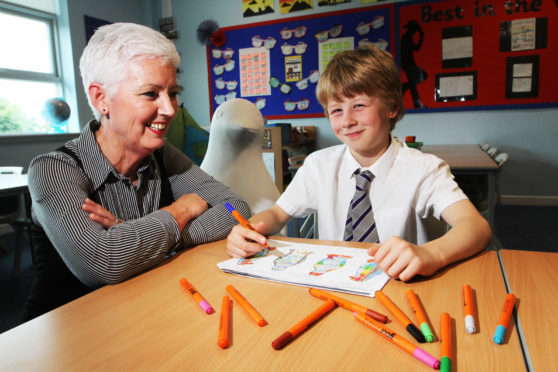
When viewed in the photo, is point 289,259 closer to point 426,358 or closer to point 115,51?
point 426,358

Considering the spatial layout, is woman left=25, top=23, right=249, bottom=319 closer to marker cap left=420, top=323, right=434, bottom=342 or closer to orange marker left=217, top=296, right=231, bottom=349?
orange marker left=217, top=296, right=231, bottom=349

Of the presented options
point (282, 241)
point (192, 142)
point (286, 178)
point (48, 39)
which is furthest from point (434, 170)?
point (48, 39)

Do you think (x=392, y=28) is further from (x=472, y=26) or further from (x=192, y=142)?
(x=192, y=142)

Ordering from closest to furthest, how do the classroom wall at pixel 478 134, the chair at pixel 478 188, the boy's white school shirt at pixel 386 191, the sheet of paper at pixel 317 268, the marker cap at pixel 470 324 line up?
the marker cap at pixel 470 324 < the sheet of paper at pixel 317 268 < the boy's white school shirt at pixel 386 191 < the chair at pixel 478 188 < the classroom wall at pixel 478 134

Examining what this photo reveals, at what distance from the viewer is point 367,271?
31.1 inches

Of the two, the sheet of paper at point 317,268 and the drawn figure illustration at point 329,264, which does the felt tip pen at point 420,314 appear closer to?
the sheet of paper at point 317,268

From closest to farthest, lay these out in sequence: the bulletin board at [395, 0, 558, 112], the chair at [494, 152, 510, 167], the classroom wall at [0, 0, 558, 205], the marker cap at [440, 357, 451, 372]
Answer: the marker cap at [440, 357, 451, 372] < the chair at [494, 152, 510, 167] < the bulletin board at [395, 0, 558, 112] < the classroom wall at [0, 0, 558, 205]

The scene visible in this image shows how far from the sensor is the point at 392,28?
4.35 m

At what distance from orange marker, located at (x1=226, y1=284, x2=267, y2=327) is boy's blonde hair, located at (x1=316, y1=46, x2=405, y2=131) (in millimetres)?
765

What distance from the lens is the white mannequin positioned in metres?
1.64

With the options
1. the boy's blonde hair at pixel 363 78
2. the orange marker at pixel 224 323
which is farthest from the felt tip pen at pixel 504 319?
the boy's blonde hair at pixel 363 78

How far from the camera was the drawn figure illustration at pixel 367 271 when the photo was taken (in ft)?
2.48

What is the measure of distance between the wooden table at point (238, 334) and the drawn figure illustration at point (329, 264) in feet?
0.27

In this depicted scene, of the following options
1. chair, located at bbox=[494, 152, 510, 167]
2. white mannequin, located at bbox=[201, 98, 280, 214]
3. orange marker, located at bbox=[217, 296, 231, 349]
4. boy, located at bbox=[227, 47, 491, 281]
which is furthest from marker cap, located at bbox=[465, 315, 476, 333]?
chair, located at bbox=[494, 152, 510, 167]
